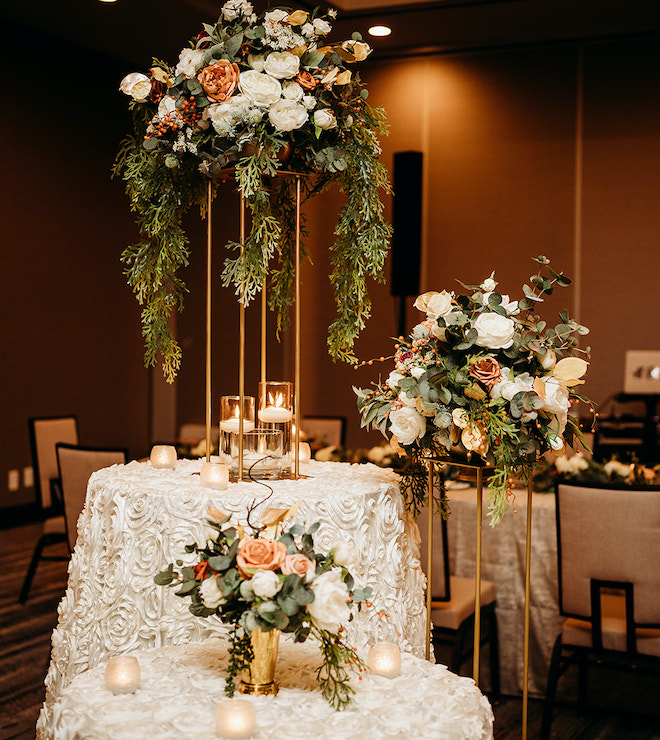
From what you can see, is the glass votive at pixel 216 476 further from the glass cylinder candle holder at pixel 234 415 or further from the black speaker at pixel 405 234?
the black speaker at pixel 405 234

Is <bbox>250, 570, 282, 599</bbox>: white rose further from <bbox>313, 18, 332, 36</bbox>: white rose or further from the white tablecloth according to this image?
the white tablecloth

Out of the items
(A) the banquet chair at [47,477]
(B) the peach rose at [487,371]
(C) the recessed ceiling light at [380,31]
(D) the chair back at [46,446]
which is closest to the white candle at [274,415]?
(B) the peach rose at [487,371]

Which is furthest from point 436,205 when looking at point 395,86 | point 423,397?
point 423,397

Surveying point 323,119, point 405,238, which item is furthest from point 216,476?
point 405,238

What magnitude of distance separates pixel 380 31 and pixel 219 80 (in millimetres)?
5132

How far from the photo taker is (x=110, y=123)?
8.49 m

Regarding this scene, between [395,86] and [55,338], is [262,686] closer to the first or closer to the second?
[55,338]

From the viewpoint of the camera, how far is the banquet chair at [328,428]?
259 inches

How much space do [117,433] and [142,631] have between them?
6355 mm

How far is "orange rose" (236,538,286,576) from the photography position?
1.71 metres

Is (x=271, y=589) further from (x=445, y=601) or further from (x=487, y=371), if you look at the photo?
(x=445, y=601)

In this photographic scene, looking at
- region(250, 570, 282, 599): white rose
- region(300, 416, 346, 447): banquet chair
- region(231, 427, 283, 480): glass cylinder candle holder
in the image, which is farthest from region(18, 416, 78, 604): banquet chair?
region(250, 570, 282, 599): white rose

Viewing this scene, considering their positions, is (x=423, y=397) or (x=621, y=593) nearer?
(x=423, y=397)

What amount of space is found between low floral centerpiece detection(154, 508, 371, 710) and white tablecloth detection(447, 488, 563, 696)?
2120 mm
